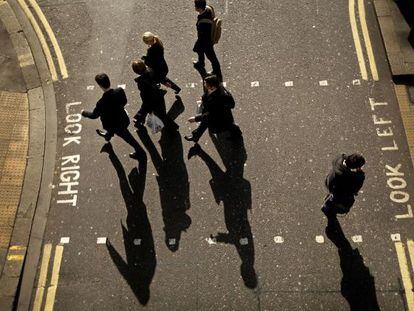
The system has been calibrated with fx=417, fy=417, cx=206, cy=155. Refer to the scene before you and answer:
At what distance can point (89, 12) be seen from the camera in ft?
33.3

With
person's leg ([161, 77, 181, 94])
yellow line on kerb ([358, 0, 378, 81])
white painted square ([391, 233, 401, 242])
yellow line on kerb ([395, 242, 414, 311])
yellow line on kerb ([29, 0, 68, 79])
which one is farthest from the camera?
yellow line on kerb ([29, 0, 68, 79])

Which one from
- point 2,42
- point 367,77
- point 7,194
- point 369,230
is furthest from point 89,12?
point 369,230

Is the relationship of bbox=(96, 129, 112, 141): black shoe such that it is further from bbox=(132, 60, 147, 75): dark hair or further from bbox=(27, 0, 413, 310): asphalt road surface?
bbox=(132, 60, 147, 75): dark hair

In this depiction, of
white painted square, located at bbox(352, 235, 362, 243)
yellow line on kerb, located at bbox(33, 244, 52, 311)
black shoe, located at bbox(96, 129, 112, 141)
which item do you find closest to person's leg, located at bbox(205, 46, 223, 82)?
black shoe, located at bbox(96, 129, 112, 141)

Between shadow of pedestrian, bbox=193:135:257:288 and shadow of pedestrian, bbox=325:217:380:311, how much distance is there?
137 centimetres

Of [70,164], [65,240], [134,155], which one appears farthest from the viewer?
[70,164]

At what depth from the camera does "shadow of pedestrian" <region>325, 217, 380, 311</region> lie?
20.6ft

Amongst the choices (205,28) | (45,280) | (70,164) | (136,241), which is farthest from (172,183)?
(205,28)

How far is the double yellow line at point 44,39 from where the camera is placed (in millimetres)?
9250

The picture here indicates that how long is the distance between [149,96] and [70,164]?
7.22 feet

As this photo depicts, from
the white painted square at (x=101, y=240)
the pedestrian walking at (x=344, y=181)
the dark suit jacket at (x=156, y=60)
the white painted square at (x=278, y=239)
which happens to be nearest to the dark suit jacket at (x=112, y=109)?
the dark suit jacket at (x=156, y=60)

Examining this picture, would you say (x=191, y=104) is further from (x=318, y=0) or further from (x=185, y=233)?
(x=318, y=0)

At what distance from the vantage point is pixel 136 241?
23.3 feet

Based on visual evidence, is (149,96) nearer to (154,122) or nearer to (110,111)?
(154,122)
